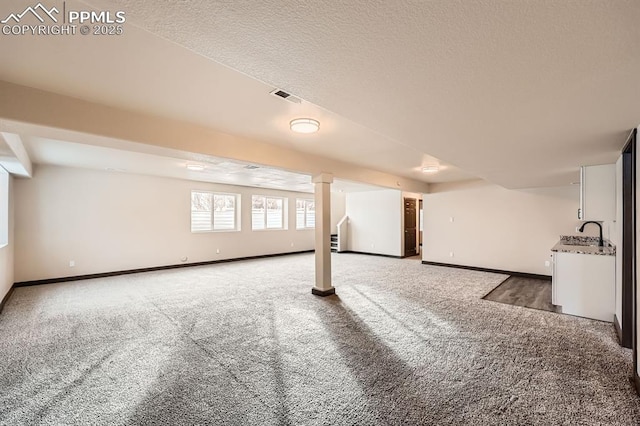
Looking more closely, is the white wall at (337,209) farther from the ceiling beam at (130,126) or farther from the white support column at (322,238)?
the ceiling beam at (130,126)

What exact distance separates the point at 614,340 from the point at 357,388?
9.90 ft

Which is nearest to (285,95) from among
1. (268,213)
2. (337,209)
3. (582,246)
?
(582,246)

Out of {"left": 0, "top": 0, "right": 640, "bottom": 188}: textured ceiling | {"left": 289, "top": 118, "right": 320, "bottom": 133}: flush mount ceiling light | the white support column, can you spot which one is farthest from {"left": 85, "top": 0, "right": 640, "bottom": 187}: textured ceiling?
the white support column

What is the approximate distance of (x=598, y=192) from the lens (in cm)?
383

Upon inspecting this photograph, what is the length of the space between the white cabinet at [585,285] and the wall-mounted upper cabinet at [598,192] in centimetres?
56

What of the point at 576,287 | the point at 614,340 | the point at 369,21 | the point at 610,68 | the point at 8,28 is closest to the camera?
the point at 369,21

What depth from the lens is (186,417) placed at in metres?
1.93

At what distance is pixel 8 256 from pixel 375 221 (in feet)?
29.3

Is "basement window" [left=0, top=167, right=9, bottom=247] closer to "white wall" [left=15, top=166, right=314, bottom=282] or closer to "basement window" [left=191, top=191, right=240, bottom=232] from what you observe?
"white wall" [left=15, top=166, right=314, bottom=282]

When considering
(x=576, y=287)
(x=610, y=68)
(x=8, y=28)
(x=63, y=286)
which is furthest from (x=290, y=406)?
(x=63, y=286)

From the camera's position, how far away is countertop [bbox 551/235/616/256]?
3.93m

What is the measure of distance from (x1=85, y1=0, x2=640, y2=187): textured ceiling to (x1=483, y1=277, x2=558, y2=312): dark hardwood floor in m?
3.16

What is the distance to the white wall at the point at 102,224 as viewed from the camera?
5730 mm

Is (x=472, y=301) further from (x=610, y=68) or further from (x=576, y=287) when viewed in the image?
(x=610, y=68)
